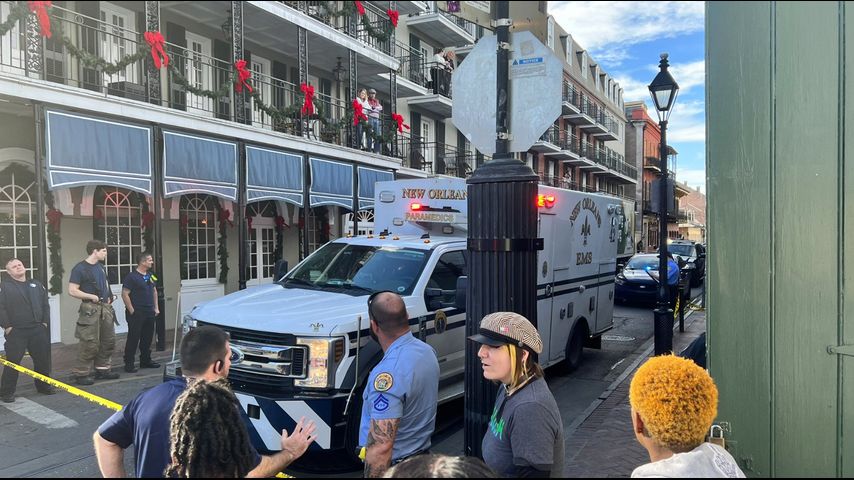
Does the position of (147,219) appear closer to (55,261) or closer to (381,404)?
(55,261)

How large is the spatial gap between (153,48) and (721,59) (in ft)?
28.7

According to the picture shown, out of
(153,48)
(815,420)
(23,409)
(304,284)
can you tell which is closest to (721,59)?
(815,420)

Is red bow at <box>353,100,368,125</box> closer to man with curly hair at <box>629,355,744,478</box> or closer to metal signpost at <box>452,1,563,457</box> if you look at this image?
metal signpost at <box>452,1,563,457</box>

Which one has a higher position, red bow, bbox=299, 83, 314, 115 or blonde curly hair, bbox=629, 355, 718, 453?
red bow, bbox=299, 83, 314, 115

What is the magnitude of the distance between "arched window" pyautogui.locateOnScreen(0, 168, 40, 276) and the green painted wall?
11.3m

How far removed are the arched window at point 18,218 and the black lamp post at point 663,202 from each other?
1095 cm

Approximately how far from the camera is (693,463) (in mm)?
1785

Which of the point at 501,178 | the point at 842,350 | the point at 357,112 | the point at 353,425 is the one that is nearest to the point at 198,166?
the point at 357,112

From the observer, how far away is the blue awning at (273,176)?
12.9m

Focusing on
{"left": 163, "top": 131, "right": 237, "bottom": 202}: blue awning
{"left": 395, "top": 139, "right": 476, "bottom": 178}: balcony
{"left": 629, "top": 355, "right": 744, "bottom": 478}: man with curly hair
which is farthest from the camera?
{"left": 395, "top": 139, "right": 476, "bottom": 178}: balcony

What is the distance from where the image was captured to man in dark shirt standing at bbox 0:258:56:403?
7.06 meters

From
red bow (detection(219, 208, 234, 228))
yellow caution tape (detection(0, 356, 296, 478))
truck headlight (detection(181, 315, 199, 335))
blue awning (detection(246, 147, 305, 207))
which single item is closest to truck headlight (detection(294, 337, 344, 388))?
yellow caution tape (detection(0, 356, 296, 478))

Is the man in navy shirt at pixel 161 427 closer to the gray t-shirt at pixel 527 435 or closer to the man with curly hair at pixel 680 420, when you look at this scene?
the gray t-shirt at pixel 527 435

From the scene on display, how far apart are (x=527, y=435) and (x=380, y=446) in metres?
0.90
